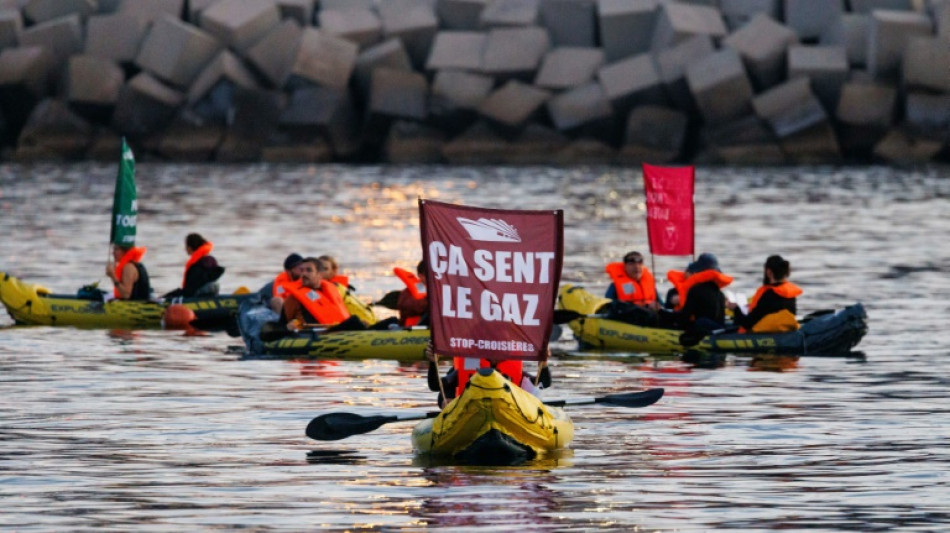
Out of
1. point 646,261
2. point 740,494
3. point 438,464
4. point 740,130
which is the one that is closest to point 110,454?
point 438,464

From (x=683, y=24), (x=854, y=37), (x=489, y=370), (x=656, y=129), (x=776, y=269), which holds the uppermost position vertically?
(x=683, y=24)

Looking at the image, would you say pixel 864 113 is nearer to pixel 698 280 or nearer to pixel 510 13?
pixel 510 13

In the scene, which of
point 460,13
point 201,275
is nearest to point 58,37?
point 460,13

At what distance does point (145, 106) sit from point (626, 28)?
19940 millimetres

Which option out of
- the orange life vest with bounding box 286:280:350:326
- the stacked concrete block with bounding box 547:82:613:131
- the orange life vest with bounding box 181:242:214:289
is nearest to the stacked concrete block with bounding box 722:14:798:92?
the stacked concrete block with bounding box 547:82:613:131

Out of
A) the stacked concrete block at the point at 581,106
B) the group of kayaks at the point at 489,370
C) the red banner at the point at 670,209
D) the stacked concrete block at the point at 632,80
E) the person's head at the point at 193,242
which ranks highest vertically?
the stacked concrete block at the point at 632,80

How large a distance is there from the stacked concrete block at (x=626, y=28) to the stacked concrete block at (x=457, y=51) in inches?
196

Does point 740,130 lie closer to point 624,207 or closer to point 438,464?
point 624,207

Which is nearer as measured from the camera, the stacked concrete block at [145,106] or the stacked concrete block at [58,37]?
the stacked concrete block at [145,106]

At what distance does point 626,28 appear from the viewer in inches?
3337

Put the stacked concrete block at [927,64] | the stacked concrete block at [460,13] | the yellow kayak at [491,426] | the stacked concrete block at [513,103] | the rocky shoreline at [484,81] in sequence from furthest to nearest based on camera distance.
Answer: the stacked concrete block at [460,13] → the stacked concrete block at [513,103] → the rocky shoreline at [484,81] → the stacked concrete block at [927,64] → the yellow kayak at [491,426]

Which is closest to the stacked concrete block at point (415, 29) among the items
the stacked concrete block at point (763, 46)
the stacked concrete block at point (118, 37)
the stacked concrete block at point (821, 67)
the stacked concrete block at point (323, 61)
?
the stacked concrete block at point (323, 61)

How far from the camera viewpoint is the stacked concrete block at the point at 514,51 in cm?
8288

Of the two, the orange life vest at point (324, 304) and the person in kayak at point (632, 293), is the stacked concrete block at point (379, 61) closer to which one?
the person in kayak at point (632, 293)
